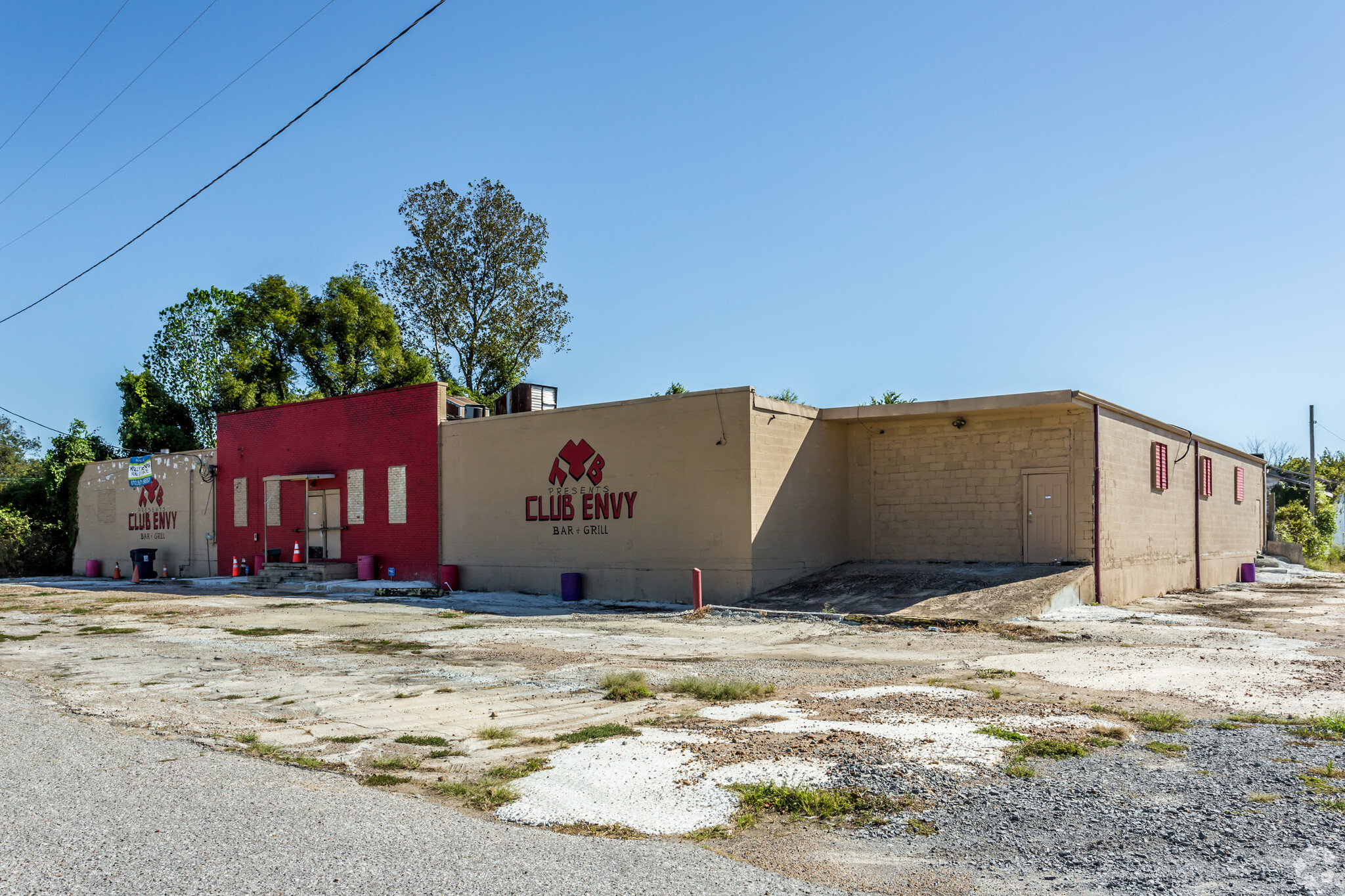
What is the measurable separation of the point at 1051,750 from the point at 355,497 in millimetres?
24881

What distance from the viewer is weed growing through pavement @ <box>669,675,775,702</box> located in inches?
372

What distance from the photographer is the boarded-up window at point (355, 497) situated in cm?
2861

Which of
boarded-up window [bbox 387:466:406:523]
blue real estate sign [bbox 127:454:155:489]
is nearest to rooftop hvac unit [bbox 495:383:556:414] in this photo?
boarded-up window [bbox 387:466:406:523]

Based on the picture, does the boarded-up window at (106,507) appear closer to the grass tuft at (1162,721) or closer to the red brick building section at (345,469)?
the red brick building section at (345,469)

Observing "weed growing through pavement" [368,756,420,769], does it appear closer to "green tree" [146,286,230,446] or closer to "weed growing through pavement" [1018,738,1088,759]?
"weed growing through pavement" [1018,738,1088,759]

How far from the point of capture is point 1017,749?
701cm

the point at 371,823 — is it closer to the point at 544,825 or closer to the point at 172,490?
the point at 544,825

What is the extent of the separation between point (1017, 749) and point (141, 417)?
44609mm

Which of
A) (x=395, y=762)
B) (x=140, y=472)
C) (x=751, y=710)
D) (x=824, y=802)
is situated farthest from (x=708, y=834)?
(x=140, y=472)

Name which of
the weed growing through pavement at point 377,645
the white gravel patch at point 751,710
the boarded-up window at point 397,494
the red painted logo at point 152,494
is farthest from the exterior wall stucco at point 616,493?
the red painted logo at point 152,494

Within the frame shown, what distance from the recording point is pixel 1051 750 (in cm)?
696

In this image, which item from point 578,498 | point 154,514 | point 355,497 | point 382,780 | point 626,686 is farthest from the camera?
point 154,514

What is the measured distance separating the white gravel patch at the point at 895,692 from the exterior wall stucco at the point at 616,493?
10.6m

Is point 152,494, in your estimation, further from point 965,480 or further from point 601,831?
point 601,831
